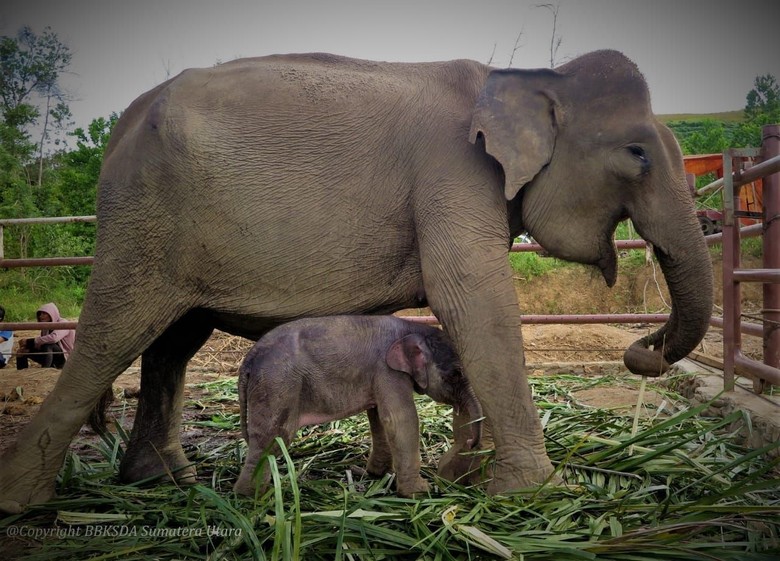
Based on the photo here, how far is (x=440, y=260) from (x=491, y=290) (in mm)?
258

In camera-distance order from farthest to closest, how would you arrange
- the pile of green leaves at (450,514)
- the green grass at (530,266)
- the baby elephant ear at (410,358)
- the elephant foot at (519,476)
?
1. the green grass at (530,266)
2. the baby elephant ear at (410,358)
3. the elephant foot at (519,476)
4. the pile of green leaves at (450,514)

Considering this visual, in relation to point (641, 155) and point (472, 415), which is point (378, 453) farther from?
point (641, 155)

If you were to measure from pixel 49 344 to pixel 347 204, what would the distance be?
6124mm

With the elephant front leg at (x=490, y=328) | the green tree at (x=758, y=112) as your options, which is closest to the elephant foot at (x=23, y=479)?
the elephant front leg at (x=490, y=328)

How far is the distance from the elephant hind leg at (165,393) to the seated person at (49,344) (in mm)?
4590

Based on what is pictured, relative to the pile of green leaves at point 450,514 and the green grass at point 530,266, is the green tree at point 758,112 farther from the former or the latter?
the pile of green leaves at point 450,514

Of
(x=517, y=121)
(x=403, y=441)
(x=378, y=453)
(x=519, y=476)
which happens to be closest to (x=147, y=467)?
(x=378, y=453)

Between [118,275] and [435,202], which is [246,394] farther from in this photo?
[435,202]

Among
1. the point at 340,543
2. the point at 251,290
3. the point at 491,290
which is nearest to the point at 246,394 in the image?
the point at 251,290

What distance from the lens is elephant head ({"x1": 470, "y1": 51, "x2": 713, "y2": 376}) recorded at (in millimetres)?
2955

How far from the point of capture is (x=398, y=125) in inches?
124

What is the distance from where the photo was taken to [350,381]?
293 centimetres

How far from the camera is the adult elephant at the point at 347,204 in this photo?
9.74 ft

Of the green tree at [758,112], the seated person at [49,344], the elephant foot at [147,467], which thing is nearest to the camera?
the elephant foot at [147,467]
